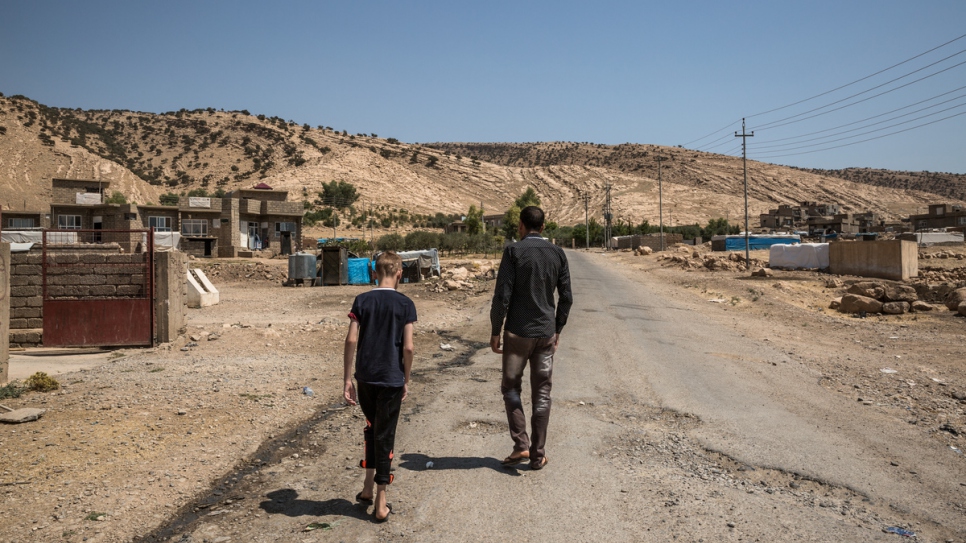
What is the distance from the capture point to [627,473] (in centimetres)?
504

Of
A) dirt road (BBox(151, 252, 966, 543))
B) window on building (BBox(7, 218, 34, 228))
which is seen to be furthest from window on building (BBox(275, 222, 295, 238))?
dirt road (BBox(151, 252, 966, 543))

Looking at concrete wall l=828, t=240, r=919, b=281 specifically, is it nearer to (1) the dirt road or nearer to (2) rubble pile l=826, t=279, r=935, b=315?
(2) rubble pile l=826, t=279, r=935, b=315

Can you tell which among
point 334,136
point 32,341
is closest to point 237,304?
point 32,341

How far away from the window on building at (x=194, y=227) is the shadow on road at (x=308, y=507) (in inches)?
1964

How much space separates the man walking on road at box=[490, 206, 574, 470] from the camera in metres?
5.01

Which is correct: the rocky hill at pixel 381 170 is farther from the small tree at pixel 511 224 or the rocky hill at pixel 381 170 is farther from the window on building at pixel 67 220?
the small tree at pixel 511 224

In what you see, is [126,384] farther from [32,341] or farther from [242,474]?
[32,341]

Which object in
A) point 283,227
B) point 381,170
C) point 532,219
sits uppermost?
point 381,170

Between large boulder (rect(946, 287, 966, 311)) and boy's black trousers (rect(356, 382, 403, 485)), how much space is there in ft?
65.6

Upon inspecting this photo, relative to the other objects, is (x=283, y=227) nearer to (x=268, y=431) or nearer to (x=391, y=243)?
(x=391, y=243)

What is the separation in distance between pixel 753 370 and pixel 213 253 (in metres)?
46.3

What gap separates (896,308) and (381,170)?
90.3m

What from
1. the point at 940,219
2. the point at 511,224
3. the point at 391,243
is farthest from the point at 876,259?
the point at 940,219

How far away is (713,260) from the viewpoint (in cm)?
3828
